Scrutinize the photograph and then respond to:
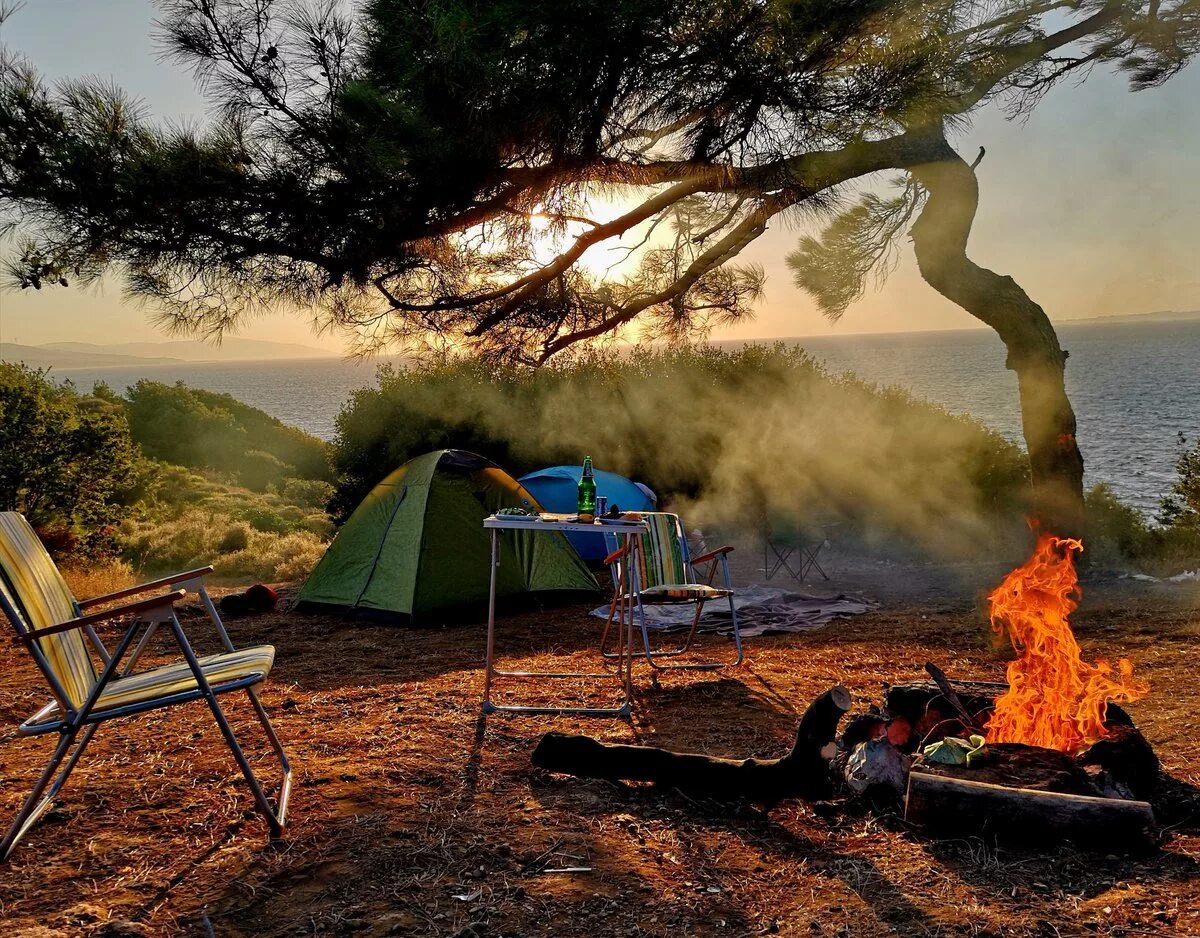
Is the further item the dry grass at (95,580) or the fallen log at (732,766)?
the dry grass at (95,580)

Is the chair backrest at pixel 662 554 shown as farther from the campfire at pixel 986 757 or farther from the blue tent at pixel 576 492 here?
the blue tent at pixel 576 492

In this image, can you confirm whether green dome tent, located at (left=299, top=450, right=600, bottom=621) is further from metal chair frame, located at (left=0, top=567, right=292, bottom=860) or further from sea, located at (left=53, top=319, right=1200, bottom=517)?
metal chair frame, located at (left=0, top=567, right=292, bottom=860)

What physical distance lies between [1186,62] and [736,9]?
516 centimetres

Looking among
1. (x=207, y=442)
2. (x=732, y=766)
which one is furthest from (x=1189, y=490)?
(x=207, y=442)

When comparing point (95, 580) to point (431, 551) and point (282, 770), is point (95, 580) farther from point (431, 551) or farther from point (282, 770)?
point (282, 770)

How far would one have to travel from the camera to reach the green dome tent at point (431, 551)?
7.48 metres

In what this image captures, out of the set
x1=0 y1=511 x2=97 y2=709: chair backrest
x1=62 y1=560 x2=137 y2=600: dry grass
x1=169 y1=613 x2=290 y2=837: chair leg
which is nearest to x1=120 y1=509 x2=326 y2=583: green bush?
x1=62 y1=560 x2=137 y2=600: dry grass

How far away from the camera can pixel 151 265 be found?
17.4 feet

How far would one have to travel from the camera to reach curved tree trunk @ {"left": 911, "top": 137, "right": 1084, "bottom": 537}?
6980 mm

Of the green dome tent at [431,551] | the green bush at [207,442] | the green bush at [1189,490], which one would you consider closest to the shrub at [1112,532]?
the green bush at [1189,490]

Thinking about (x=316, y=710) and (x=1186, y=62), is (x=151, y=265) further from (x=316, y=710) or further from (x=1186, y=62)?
(x=1186, y=62)

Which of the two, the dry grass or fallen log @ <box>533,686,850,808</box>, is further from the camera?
the dry grass

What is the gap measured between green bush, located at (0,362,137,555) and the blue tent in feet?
20.3

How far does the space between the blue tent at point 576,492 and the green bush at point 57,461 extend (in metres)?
6.19
